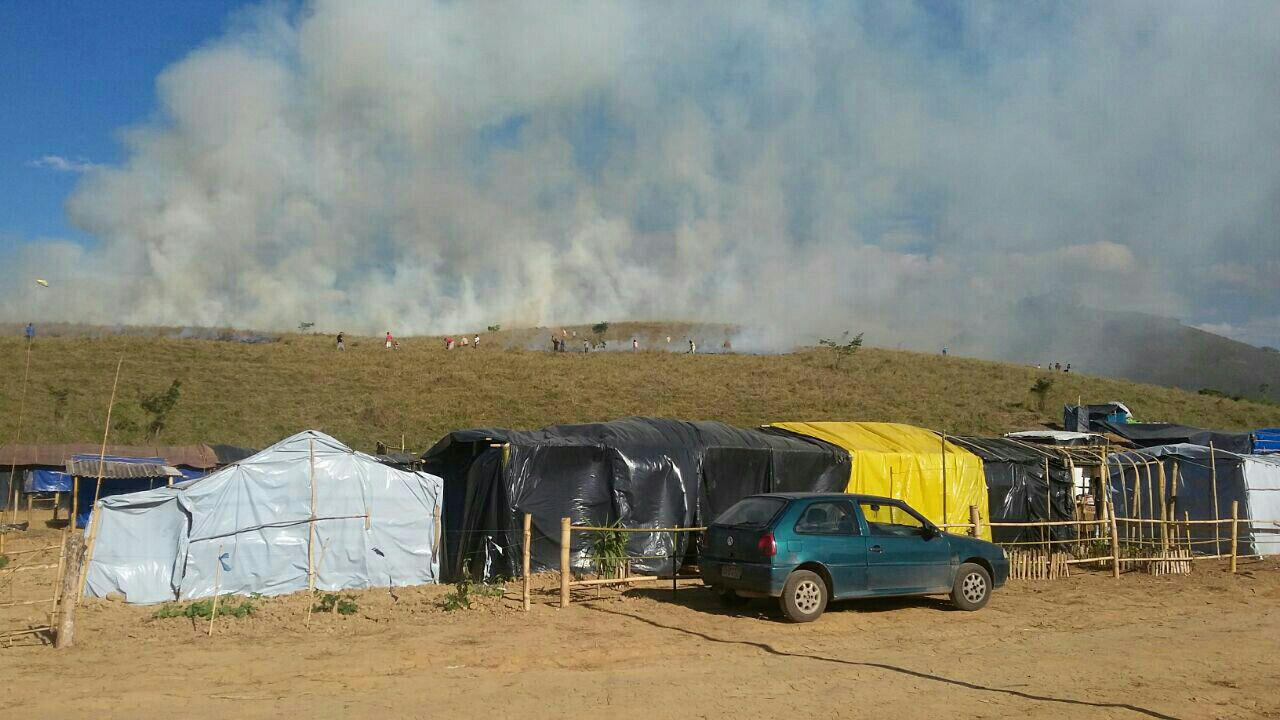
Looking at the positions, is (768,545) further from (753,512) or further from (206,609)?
(206,609)

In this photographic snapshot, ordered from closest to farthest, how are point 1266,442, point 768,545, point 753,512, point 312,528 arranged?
point 768,545
point 753,512
point 312,528
point 1266,442

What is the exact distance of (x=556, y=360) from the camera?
54.5m

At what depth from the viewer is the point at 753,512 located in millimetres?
12016

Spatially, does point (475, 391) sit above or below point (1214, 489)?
above

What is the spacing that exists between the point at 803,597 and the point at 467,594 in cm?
471

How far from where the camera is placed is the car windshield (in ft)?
38.4

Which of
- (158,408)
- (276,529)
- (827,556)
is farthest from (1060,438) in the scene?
(158,408)

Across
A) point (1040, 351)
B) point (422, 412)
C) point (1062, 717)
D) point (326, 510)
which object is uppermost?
point (1040, 351)

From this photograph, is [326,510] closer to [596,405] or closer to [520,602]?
[520,602]

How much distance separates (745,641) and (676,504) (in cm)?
562

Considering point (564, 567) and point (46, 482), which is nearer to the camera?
point (564, 567)

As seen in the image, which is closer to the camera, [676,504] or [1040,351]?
[676,504]

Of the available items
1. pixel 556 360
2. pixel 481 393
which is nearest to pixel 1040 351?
pixel 556 360

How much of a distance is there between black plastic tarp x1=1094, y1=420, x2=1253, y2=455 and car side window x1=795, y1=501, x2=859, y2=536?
19.0 meters
